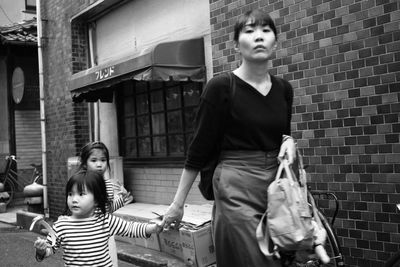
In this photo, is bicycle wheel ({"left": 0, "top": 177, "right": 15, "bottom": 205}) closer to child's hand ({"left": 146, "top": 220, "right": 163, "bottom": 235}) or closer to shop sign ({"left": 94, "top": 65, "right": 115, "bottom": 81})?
shop sign ({"left": 94, "top": 65, "right": 115, "bottom": 81})

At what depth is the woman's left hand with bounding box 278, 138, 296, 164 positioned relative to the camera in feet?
7.72

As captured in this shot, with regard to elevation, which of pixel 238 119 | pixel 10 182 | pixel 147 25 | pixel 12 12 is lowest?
pixel 10 182

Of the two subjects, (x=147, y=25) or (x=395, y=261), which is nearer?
(x=395, y=261)

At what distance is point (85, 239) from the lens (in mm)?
3211

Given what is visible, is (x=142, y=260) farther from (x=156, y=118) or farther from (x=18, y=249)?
(x=156, y=118)

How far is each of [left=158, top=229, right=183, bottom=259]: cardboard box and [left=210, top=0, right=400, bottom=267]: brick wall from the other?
1769 millimetres

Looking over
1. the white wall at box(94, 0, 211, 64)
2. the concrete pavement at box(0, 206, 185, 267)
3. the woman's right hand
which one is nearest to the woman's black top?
the woman's right hand

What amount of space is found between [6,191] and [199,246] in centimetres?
892

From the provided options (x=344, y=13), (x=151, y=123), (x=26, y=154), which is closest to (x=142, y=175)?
(x=151, y=123)

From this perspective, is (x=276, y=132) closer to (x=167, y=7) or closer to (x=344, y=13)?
(x=344, y=13)

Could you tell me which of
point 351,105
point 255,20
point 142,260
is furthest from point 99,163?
point 142,260

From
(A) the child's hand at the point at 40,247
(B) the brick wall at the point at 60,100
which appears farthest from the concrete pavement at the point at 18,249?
(A) the child's hand at the point at 40,247

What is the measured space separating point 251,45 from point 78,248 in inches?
66.6

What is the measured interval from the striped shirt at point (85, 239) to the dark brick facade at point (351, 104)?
7.24ft
